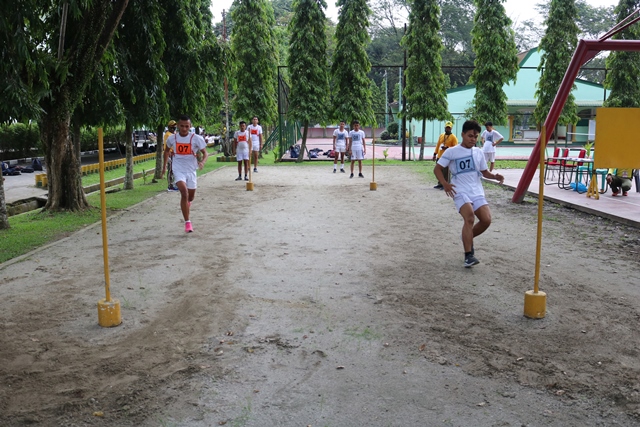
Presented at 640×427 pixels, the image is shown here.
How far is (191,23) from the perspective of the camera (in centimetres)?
1709

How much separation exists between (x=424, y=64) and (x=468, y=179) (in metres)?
20.5

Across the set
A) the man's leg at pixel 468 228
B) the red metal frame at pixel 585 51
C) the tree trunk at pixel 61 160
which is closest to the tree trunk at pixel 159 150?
the tree trunk at pixel 61 160

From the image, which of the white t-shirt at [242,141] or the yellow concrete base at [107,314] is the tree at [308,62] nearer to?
the white t-shirt at [242,141]

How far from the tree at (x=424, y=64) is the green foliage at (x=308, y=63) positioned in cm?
374

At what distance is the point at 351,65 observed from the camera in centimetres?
2694

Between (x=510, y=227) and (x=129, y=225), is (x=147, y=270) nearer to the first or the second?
(x=129, y=225)

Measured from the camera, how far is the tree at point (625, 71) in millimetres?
25641

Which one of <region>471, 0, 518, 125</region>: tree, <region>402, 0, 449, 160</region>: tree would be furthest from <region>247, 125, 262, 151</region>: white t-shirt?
<region>471, 0, 518, 125</region>: tree

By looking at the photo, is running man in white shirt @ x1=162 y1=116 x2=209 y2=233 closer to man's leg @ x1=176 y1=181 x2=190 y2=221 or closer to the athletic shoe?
man's leg @ x1=176 y1=181 x2=190 y2=221

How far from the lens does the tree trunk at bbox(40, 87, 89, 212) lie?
36.9ft

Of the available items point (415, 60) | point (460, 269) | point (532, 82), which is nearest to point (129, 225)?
point (460, 269)

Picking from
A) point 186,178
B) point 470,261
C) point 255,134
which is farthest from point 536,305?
point 255,134

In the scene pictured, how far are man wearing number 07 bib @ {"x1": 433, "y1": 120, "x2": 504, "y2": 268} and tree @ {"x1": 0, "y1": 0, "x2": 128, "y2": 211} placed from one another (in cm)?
604

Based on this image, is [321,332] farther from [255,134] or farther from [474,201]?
[255,134]
